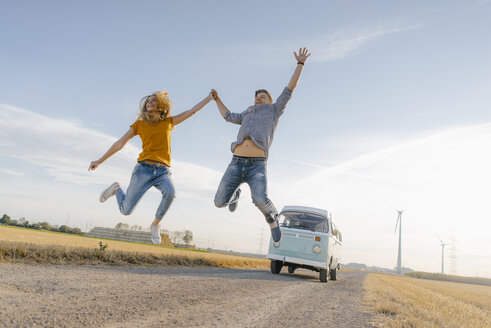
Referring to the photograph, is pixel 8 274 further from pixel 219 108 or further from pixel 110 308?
pixel 219 108

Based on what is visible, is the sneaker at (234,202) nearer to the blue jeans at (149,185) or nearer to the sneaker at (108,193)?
the blue jeans at (149,185)

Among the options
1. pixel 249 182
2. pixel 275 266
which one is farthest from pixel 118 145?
pixel 275 266

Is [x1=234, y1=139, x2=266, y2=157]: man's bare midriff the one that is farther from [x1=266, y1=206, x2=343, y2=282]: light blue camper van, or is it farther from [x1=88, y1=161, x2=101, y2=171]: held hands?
[x1=266, y1=206, x2=343, y2=282]: light blue camper van

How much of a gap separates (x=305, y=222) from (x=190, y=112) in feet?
31.2

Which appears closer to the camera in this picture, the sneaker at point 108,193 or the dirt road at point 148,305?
the dirt road at point 148,305

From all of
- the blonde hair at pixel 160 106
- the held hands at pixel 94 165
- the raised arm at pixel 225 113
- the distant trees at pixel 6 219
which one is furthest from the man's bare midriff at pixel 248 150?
the distant trees at pixel 6 219

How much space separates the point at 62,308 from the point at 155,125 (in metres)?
2.98

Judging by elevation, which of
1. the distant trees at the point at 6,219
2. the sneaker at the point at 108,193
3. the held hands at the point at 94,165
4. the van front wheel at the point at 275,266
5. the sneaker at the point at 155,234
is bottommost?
the distant trees at the point at 6,219

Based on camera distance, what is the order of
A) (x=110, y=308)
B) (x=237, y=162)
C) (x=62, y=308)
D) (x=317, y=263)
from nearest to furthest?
(x=62, y=308), (x=110, y=308), (x=237, y=162), (x=317, y=263)

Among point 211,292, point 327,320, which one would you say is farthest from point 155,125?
point 327,320

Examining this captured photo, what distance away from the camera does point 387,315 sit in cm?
719

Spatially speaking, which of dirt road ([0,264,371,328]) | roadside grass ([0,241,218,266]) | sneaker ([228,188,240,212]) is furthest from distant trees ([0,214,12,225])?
sneaker ([228,188,240,212])

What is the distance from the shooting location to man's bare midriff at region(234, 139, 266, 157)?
5463mm

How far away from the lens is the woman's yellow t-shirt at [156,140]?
18.9 ft
